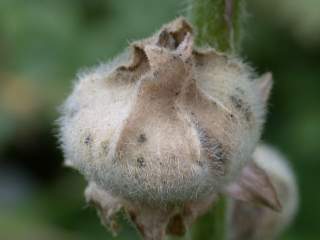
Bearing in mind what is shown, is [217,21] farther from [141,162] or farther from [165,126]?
[141,162]

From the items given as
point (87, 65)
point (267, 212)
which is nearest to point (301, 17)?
point (87, 65)

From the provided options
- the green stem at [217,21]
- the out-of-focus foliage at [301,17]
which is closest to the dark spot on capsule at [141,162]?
the green stem at [217,21]

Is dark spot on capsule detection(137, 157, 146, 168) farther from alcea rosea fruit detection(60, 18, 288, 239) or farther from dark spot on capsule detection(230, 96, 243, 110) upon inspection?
dark spot on capsule detection(230, 96, 243, 110)

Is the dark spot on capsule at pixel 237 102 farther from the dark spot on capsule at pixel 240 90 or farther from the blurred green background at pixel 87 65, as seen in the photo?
the blurred green background at pixel 87 65

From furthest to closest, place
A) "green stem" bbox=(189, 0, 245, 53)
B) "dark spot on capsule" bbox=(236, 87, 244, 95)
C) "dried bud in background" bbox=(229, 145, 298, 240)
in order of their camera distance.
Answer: "dried bud in background" bbox=(229, 145, 298, 240), "green stem" bbox=(189, 0, 245, 53), "dark spot on capsule" bbox=(236, 87, 244, 95)

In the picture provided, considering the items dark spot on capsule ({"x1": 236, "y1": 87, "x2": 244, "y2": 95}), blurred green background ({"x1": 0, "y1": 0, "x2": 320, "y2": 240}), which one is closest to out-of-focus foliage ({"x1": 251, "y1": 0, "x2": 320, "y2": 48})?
blurred green background ({"x1": 0, "y1": 0, "x2": 320, "y2": 240})

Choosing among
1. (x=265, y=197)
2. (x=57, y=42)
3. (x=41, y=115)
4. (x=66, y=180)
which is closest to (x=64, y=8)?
(x=57, y=42)
